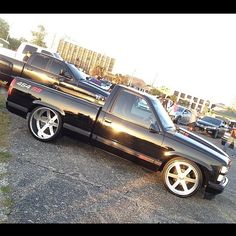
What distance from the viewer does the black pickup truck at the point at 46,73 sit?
11045mm

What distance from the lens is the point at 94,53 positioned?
138500mm

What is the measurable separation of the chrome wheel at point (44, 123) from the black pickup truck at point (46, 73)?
12.1ft

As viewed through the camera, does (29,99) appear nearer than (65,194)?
No

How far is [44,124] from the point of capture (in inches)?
288

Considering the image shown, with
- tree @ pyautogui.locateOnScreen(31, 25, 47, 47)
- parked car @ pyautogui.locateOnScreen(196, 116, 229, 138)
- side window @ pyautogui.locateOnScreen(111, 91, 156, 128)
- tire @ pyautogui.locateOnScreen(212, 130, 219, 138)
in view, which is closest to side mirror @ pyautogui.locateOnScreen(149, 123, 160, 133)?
side window @ pyautogui.locateOnScreen(111, 91, 156, 128)

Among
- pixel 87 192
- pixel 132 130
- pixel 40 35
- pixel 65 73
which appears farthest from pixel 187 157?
pixel 40 35

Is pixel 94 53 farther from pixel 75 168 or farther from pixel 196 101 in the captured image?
pixel 75 168

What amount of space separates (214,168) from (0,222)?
3879 millimetres

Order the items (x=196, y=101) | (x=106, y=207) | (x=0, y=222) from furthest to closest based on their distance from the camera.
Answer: (x=196, y=101)
(x=106, y=207)
(x=0, y=222)

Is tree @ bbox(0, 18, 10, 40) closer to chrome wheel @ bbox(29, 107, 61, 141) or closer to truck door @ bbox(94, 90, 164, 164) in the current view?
chrome wheel @ bbox(29, 107, 61, 141)

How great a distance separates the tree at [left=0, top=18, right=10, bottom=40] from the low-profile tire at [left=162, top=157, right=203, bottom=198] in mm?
89794

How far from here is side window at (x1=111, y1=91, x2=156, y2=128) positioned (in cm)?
650

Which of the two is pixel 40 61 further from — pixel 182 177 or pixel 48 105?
pixel 182 177

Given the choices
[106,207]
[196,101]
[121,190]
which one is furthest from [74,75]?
[196,101]
